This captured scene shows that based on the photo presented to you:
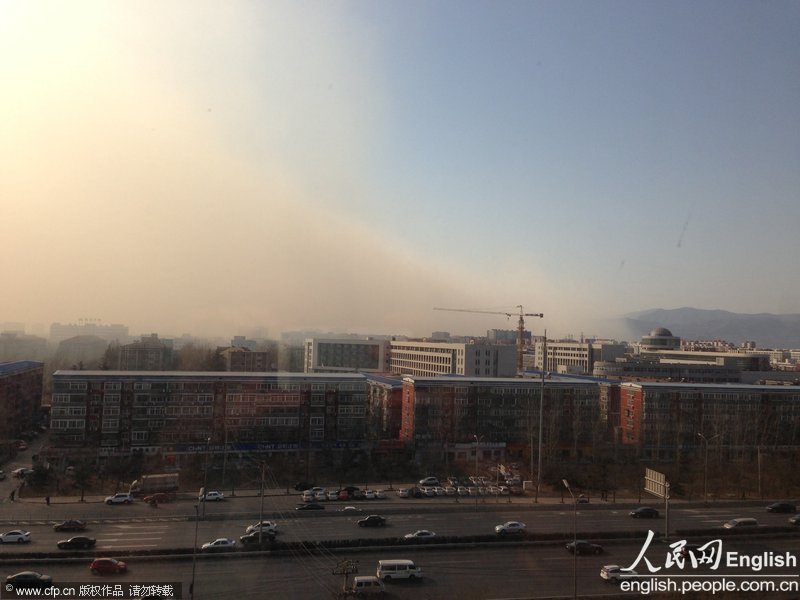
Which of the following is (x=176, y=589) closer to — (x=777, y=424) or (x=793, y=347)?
(x=777, y=424)

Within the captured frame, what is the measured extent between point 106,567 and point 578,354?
33651mm

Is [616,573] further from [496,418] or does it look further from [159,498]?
[496,418]

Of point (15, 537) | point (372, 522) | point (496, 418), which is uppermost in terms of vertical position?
point (496, 418)

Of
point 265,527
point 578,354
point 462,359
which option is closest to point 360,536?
point 265,527

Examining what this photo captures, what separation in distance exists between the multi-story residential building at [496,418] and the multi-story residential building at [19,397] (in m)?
8.73

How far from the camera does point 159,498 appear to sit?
891 cm

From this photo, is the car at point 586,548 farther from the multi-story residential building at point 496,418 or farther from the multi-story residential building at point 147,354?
the multi-story residential building at point 147,354

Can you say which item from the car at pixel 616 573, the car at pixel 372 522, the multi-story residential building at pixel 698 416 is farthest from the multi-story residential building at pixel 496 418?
the car at pixel 616 573

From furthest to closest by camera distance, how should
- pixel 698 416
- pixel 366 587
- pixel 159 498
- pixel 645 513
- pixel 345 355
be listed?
pixel 345 355 < pixel 698 416 < pixel 159 498 < pixel 645 513 < pixel 366 587

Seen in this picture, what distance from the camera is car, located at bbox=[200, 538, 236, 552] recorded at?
634 cm

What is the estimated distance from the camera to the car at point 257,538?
6.50m

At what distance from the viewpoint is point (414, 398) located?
14078 mm

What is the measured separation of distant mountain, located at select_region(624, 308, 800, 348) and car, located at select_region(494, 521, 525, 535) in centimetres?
5734

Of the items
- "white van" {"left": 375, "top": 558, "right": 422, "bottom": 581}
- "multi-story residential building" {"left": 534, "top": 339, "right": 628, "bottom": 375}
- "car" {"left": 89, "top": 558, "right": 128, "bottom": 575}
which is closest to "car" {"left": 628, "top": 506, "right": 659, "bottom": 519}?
"white van" {"left": 375, "top": 558, "right": 422, "bottom": 581}
